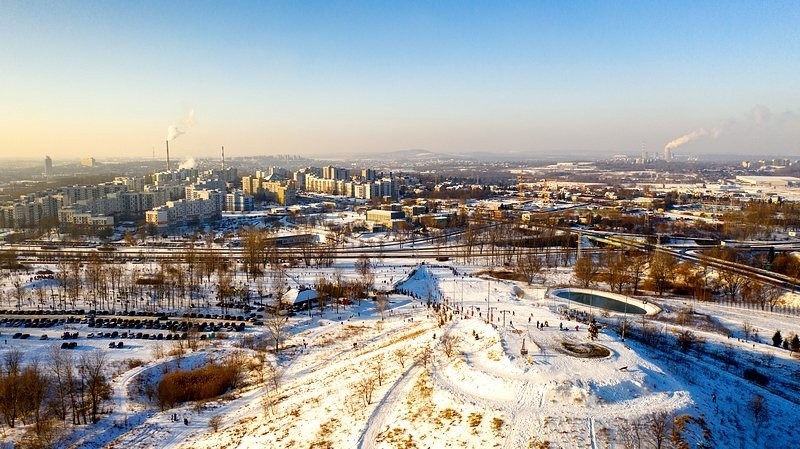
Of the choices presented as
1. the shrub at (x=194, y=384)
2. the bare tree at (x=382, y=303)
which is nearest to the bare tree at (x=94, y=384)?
the shrub at (x=194, y=384)

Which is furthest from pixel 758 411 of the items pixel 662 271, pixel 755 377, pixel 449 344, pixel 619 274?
pixel 662 271

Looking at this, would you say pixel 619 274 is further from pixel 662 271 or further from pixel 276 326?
pixel 276 326

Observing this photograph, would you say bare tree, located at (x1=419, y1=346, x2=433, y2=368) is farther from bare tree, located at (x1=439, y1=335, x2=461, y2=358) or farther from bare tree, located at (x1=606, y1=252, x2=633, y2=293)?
bare tree, located at (x1=606, y1=252, x2=633, y2=293)

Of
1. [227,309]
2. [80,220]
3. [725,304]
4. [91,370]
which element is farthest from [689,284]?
[80,220]

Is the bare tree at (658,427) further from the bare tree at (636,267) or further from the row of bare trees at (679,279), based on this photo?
the bare tree at (636,267)

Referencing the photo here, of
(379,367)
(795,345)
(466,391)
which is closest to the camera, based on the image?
(466,391)

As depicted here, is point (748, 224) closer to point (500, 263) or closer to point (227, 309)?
point (500, 263)
